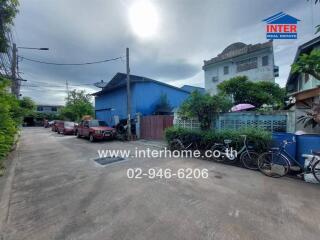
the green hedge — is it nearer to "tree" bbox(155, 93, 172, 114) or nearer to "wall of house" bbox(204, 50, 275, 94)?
"tree" bbox(155, 93, 172, 114)

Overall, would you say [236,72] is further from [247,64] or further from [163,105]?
[163,105]

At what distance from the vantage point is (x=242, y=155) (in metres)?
6.00

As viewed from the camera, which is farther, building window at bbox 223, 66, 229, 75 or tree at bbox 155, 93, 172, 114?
building window at bbox 223, 66, 229, 75

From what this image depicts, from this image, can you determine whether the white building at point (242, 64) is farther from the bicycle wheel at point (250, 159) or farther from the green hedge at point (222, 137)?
the bicycle wheel at point (250, 159)

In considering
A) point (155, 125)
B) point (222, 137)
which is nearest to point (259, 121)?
point (222, 137)

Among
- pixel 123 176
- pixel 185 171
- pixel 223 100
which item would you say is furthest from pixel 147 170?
pixel 223 100

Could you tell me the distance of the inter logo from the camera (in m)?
8.78

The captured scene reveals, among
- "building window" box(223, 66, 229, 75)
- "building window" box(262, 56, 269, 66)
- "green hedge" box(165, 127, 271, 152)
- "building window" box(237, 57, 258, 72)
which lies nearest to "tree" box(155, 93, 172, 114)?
"green hedge" box(165, 127, 271, 152)

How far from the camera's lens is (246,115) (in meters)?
7.46

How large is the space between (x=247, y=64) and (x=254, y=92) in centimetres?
861

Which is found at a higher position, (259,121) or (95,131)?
(259,121)

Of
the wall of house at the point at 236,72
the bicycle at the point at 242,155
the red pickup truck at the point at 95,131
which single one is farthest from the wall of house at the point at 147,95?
the bicycle at the point at 242,155

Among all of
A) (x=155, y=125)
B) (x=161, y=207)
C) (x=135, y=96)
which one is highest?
(x=135, y=96)

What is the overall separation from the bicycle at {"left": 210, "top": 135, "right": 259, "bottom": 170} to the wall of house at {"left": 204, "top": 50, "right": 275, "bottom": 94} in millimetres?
15339
